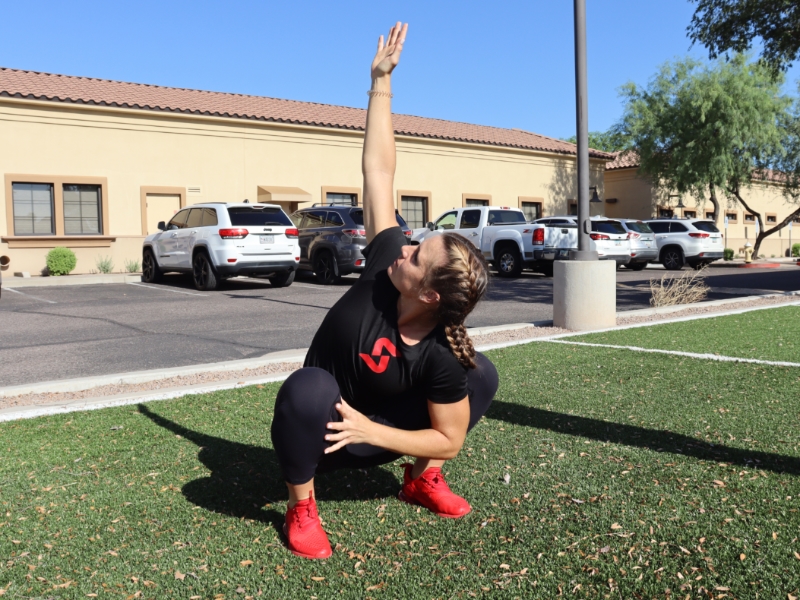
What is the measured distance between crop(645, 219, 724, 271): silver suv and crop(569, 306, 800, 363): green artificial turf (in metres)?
15.0

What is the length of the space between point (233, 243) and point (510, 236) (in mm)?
7369

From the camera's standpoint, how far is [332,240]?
1711 centimetres

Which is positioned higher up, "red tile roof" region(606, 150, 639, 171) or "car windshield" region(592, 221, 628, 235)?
"red tile roof" region(606, 150, 639, 171)

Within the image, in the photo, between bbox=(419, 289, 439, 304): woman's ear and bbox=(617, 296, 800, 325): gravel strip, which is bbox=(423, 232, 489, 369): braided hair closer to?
bbox=(419, 289, 439, 304): woman's ear

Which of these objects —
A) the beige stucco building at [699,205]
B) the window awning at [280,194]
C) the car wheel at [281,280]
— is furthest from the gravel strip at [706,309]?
the beige stucco building at [699,205]

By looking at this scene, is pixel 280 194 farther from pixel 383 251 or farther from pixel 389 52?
pixel 383 251

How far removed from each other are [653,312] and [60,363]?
24.4 feet

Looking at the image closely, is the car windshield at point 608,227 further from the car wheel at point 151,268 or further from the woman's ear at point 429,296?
the woman's ear at point 429,296

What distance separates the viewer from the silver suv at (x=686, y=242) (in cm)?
2441

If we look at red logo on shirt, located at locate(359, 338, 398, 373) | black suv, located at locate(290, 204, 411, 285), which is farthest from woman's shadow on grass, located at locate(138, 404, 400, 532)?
black suv, located at locate(290, 204, 411, 285)

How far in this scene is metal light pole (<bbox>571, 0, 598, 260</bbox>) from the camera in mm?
9258

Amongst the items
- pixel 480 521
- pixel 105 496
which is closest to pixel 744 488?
pixel 480 521

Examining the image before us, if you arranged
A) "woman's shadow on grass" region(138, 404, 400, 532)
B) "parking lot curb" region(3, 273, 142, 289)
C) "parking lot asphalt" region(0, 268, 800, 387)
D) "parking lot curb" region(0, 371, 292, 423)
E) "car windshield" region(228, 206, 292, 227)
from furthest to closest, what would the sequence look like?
1. "parking lot curb" region(3, 273, 142, 289)
2. "car windshield" region(228, 206, 292, 227)
3. "parking lot asphalt" region(0, 268, 800, 387)
4. "parking lot curb" region(0, 371, 292, 423)
5. "woman's shadow on grass" region(138, 404, 400, 532)

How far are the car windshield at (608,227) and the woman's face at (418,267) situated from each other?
18778mm
